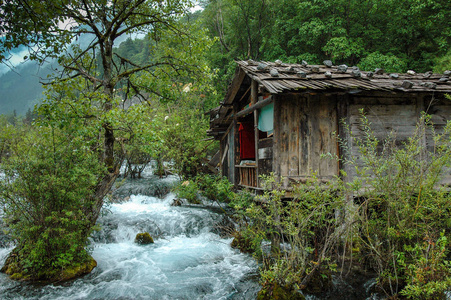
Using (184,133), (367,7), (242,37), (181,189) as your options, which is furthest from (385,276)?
(242,37)

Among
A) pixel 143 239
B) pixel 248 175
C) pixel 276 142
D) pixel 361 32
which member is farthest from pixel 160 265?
pixel 361 32

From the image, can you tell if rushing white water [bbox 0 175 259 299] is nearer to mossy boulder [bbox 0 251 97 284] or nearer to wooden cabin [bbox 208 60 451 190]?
mossy boulder [bbox 0 251 97 284]

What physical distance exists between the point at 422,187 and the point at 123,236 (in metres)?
8.66

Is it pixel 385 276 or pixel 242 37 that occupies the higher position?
pixel 242 37

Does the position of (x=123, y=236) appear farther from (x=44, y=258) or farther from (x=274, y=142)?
(x=274, y=142)

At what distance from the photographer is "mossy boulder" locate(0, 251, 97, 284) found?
6.23 metres

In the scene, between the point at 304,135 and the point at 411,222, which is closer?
the point at 411,222

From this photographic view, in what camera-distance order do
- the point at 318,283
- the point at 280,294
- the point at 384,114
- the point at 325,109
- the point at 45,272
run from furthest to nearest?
1. the point at 384,114
2. the point at 325,109
3. the point at 45,272
4. the point at 318,283
5. the point at 280,294

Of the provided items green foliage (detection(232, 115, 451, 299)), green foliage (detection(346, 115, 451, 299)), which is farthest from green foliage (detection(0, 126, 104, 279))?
green foliage (detection(346, 115, 451, 299))

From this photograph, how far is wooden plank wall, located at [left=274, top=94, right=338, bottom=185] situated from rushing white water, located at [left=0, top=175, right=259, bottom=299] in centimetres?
279

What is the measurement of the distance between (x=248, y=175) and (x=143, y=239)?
399 cm

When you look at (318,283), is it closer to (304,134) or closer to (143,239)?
(304,134)

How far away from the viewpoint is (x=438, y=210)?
451 cm

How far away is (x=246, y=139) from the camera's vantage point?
10.9 m
